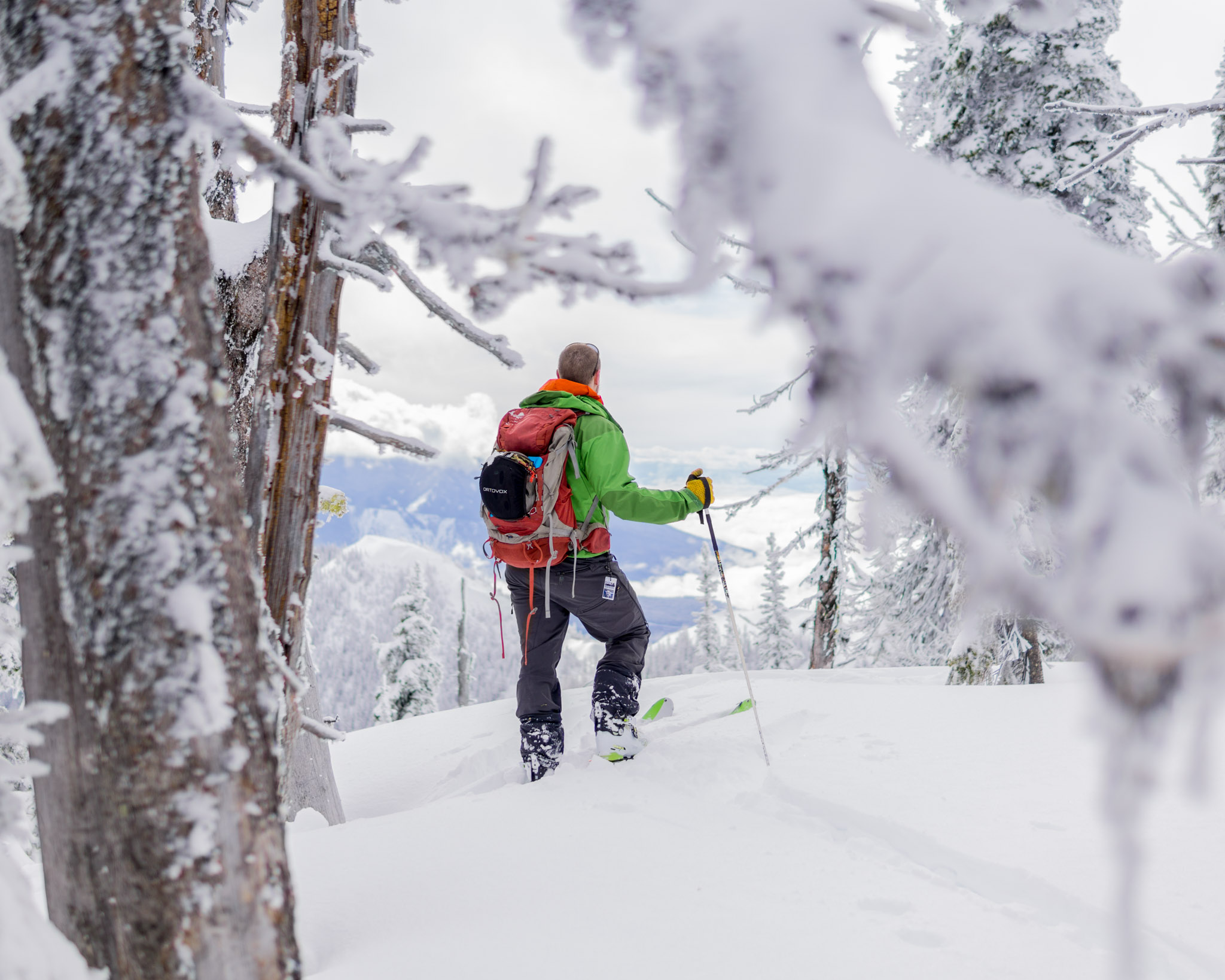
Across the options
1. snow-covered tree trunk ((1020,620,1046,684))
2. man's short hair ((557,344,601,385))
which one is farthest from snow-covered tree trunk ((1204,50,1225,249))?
man's short hair ((557,344,601,385))

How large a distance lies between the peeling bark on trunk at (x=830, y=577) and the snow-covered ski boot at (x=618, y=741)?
931 centimetres

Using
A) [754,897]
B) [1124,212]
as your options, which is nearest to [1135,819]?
[754,897]

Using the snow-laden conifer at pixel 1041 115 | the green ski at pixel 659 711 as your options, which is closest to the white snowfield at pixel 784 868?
the green ski at pixel 659 711

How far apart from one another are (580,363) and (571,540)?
1.18m

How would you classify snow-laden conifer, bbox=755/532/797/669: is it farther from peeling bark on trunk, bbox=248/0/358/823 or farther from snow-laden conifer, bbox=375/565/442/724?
peeling bark on trunk, bbox=248/0/358/823

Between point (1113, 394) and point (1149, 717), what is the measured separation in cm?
38

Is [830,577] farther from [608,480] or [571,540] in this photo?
[608,480]

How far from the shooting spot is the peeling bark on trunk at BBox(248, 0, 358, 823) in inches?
92.8

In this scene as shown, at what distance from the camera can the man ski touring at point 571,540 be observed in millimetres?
4027

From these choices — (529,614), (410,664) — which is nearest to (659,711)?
(529,614)

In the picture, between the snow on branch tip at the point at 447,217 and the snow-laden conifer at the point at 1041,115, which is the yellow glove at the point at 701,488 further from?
the snow-laden conifer at the point at 1041,115

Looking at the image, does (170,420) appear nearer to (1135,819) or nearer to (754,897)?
(1135,819)

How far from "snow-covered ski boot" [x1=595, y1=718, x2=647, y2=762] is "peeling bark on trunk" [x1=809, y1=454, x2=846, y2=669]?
30.6 feet

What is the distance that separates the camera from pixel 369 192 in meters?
1.57
